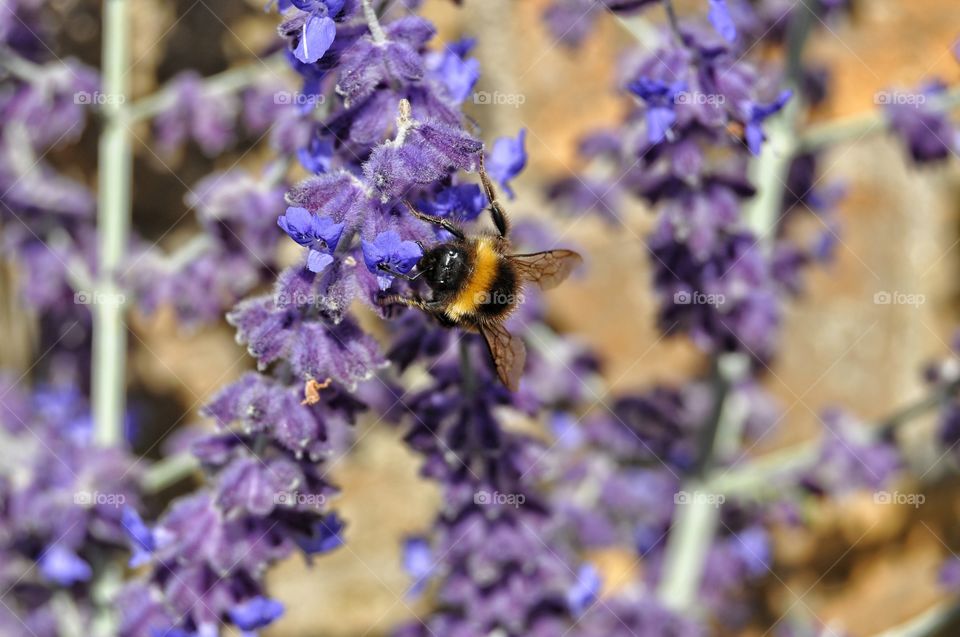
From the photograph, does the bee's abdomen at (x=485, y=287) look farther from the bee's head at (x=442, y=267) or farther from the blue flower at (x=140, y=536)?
the blue flower at (x=140, y=536)

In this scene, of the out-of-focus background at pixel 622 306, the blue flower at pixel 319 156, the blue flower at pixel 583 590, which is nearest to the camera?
the blue flower at pixel 319 156

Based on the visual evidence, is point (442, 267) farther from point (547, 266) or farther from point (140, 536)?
point (140, 536)

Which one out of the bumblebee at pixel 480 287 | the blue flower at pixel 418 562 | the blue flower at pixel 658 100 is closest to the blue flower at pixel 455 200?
the bumblebee at pixel 480 287

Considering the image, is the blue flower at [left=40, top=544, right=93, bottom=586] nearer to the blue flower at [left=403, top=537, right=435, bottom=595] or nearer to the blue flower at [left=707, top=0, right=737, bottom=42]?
the blue flower at [left=403, top=537, right=435, bottom=595]

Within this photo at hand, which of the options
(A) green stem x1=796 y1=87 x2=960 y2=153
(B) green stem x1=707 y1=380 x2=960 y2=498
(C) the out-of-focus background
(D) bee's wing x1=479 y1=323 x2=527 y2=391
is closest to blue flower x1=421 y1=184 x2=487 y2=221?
(D) bee's wing x1=479 y1=323 x2=527 y2=391

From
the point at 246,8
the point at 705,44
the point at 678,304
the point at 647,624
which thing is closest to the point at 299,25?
the point at 705,44

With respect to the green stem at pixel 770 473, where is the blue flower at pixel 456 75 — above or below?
above

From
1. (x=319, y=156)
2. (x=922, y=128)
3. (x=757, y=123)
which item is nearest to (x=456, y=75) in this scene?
(x=319, y=156)
